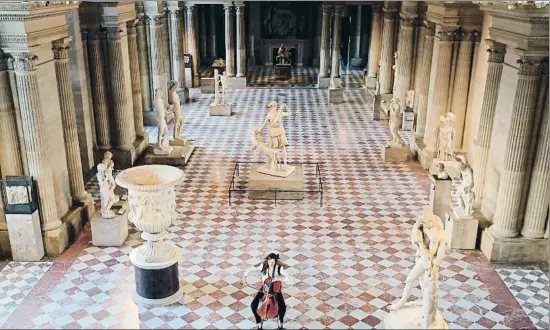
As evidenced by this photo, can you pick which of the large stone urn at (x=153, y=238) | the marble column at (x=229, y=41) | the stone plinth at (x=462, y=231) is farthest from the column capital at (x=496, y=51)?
the marble column at (x=229, y=41)

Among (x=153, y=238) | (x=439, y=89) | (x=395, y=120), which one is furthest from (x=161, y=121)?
(x=439, y=89)

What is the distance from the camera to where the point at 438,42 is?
53.0 feet

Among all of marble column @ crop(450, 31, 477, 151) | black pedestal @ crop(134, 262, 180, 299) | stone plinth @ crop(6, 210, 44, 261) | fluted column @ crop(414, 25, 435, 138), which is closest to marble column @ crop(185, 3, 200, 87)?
fluted column @ crop(414, 25, 435, 138)

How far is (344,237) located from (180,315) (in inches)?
177

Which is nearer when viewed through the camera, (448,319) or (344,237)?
(448,319)

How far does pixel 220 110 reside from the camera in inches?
922

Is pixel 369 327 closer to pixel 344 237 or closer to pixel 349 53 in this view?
pixel 344 237

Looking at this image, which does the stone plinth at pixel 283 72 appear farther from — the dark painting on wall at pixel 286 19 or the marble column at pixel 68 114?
the marble column at pixel 68 114

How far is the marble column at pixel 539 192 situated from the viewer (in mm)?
10852

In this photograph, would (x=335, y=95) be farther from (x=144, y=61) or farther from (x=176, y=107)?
(x=176, y=107)

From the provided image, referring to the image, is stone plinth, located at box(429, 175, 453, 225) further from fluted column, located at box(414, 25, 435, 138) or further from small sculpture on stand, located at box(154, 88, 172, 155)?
small sculpture on stand, located at box(154, 88, 172, 155)

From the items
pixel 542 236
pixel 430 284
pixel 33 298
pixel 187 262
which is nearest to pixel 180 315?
pixel 187 262

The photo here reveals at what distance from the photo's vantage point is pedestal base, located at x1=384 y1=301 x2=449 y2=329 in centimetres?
873

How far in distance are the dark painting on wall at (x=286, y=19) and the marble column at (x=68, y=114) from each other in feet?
77.0
